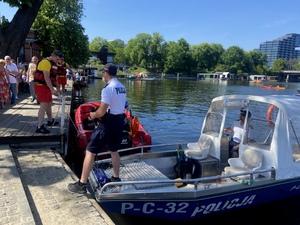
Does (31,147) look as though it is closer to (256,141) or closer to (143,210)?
(143,210)

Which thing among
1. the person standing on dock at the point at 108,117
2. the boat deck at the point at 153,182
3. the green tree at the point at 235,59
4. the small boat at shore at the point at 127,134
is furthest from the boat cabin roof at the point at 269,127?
the green tree at the point at 235,59

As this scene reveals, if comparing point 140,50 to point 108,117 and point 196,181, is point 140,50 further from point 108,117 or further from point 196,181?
point 196,181

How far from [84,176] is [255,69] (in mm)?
151611

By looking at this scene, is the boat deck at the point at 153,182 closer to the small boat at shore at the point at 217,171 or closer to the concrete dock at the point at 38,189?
the small boat at shore at the point at 217,171

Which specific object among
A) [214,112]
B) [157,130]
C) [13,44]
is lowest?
A: [157,130]

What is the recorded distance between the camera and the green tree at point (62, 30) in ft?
125

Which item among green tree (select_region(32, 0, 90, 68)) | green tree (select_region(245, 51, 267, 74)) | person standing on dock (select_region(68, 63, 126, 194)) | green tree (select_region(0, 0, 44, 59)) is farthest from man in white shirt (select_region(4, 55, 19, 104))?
green tree (select_region(245, 51, 267, 74))

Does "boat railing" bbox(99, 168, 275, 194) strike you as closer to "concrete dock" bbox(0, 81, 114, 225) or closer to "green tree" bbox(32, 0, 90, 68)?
"concrete dock" bbox(0, 81, 114, 225)

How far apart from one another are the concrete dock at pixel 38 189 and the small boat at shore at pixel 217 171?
0.44 meters

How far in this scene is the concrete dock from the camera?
3.80 metres

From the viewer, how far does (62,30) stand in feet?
126

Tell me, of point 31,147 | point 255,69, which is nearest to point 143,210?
point 31,147

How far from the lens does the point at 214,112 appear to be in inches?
261

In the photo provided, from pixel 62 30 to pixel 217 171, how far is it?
37.3 m
